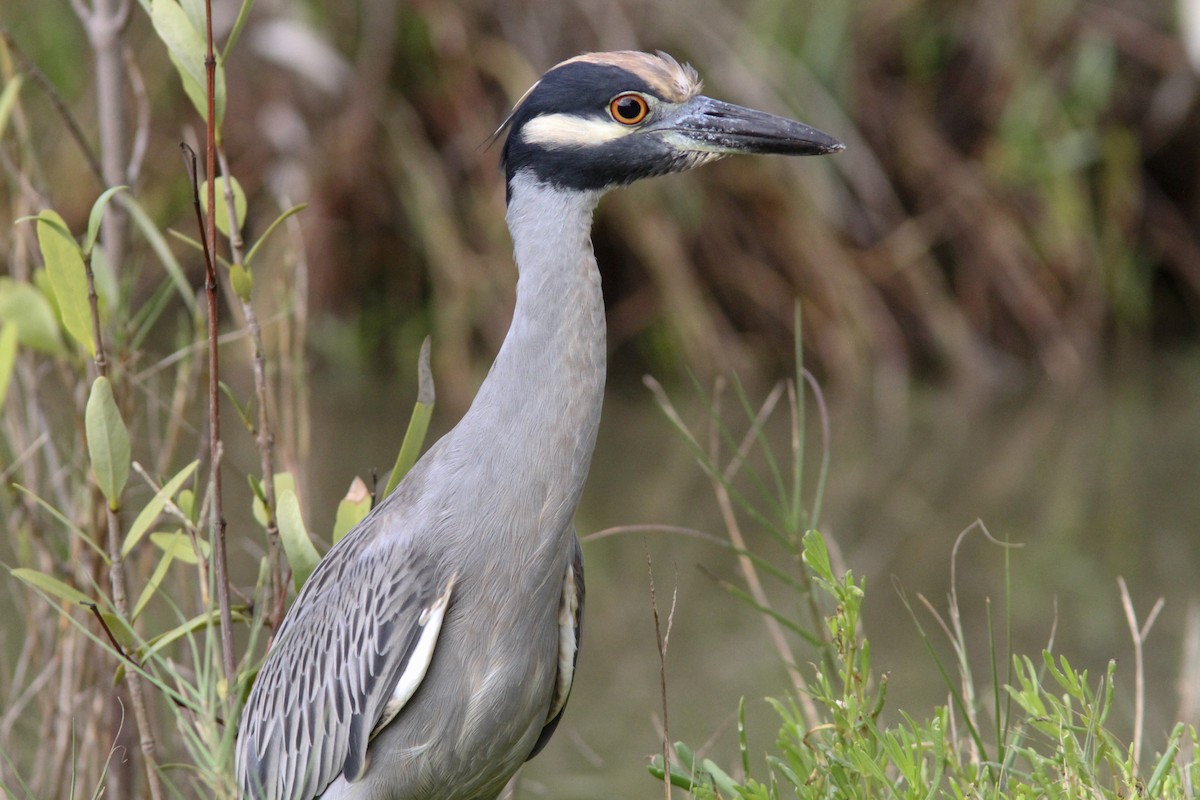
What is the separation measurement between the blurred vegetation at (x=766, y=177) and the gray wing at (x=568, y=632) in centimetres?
433

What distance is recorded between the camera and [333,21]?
7.16 metres

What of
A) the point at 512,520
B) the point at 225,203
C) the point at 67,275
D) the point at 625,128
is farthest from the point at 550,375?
the point at 67,275

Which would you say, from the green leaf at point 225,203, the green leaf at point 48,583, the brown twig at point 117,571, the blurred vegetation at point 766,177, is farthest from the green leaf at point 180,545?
the blurred vegetation at point 766,177

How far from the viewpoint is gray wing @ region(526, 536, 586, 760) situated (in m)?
2.65

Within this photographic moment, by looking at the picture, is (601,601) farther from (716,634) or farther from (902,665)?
(902,665)

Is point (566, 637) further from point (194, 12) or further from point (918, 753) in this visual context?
point (194, 12)

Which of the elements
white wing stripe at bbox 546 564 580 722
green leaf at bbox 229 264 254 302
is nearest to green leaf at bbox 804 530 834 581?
white wing stripe at bbox 546 564 580 722

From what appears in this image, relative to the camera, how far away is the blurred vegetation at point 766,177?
6.99 metres

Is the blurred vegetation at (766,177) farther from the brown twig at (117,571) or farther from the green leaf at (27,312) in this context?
the green leaf at (27,312)

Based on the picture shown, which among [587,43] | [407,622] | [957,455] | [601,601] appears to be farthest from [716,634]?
[587,43]

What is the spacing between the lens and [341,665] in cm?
259

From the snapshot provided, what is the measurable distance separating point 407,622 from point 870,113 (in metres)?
5.54

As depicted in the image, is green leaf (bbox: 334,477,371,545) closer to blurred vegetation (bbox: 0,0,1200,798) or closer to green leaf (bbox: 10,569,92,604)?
green leaf (bbox: 10,569,92,604)

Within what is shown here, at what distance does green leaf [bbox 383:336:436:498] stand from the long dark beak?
2.01 feet
